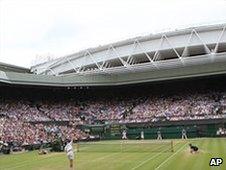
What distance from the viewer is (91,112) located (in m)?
67.6

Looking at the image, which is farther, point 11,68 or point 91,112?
point 91,112

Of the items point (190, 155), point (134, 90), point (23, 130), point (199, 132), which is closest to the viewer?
point (190, 155)

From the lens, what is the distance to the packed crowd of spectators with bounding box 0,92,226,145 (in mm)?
53625

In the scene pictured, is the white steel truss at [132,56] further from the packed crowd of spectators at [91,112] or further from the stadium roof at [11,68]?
the packed crowd of spectators at [91,112]

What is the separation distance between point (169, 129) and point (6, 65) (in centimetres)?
2496

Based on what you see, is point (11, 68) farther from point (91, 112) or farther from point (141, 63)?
point (141, 63)

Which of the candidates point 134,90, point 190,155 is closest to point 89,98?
point 134,90

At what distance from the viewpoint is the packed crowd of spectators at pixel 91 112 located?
176 feet

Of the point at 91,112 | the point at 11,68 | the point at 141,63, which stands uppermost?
the point at 11,68

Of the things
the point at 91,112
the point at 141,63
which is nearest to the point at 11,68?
the point at 91,112

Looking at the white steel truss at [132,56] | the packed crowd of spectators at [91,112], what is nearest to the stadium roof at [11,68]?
the white steel truss at [132,56]

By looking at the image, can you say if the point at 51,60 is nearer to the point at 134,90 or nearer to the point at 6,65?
the point at 6,65

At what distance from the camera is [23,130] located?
51.5m

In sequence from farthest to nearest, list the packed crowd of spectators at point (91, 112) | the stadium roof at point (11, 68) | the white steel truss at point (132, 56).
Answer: the stadium roof at point (11, 68), the white steel truss at point (132, 56), the packed crowd of spectators at point (91, 112)
